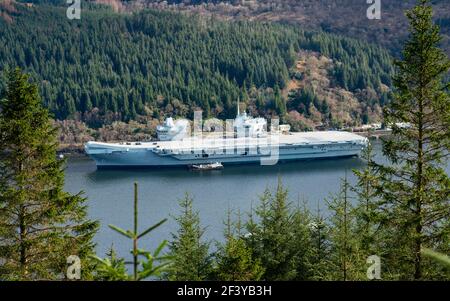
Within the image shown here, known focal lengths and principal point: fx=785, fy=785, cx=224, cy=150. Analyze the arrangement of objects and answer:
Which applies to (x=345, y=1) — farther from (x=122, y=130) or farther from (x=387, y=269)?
(x=387, y=269)

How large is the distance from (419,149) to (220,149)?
1825 inches

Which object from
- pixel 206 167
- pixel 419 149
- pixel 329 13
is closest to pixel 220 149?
pixel 206 167

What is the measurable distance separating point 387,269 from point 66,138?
60034 mm

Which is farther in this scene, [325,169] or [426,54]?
[325,169]

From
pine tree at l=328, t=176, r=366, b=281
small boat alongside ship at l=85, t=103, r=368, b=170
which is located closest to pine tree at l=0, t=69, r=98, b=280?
pine tree at l=328, t=176, r=366, b=281

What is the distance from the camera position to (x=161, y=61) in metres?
88.8

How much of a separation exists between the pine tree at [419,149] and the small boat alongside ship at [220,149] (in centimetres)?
4288

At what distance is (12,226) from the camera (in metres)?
13.4

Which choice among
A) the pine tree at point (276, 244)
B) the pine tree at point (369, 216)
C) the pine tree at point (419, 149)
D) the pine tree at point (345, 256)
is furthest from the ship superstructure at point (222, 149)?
the pine tree at point (419, 149)

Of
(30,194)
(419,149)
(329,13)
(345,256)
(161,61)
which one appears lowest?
(345,256)

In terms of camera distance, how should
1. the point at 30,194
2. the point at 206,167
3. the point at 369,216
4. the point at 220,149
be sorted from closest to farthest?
the point at 369,216
the point at 30,194
the point at 206,167
the point at 220,149

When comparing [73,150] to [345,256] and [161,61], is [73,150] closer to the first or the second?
[161,61]

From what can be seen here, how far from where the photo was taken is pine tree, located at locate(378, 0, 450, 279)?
13.0 meters
